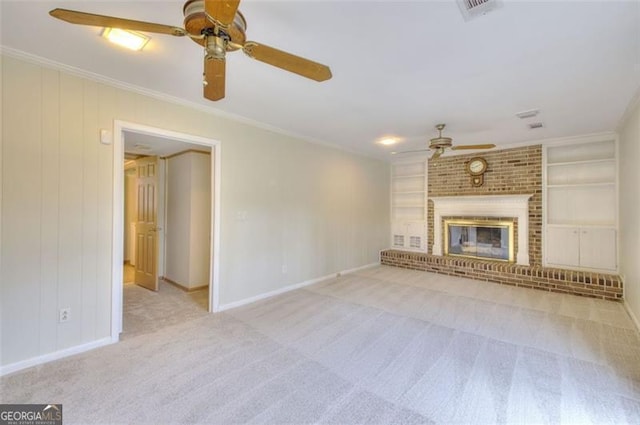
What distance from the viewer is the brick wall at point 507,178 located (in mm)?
4926

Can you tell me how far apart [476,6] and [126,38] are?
2.29m

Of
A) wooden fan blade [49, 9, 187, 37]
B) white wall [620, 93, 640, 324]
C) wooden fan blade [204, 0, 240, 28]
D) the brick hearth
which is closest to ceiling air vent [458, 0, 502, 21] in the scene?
wooden fan blade [204, 0, 240, 28]

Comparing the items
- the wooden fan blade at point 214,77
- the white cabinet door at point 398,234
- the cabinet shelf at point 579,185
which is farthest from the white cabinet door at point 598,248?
the wooden fan blade at point 214,77

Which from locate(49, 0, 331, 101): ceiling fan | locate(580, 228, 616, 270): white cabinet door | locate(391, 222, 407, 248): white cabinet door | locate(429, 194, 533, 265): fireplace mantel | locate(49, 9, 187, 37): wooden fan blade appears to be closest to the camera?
locate(49, 0, 331, 101): ceiling fan

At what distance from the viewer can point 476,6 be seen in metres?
1.63

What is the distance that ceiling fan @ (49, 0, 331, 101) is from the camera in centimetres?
122

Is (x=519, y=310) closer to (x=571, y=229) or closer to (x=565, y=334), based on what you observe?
(x=565, y=334)

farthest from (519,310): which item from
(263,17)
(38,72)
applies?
(38,72)

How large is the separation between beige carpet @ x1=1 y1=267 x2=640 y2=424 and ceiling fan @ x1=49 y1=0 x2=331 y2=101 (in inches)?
80.7

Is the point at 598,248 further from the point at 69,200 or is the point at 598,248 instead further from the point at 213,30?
the point at 69,200

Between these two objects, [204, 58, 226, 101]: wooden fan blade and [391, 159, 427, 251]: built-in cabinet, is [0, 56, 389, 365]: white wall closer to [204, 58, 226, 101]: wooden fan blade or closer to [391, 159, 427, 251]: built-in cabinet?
[204, 58, 226, 101]: wooden fan blade

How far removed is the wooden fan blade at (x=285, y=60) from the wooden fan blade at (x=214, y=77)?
16 cm

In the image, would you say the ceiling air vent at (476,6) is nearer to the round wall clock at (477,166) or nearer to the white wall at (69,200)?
the white wall at (69,200)

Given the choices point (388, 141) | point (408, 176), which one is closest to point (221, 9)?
point (388, 141)
